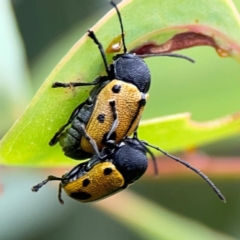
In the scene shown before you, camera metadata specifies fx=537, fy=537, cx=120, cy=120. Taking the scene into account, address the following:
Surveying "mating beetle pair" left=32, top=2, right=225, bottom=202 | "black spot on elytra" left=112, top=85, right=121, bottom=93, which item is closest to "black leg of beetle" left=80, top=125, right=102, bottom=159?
"mating beetle pair" left=32, top=2, right=225, bottom=202

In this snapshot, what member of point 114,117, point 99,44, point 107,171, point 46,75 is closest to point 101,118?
point 114,117

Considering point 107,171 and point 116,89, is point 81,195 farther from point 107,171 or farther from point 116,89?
point 116,89

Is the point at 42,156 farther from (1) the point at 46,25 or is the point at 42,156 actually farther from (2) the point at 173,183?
(2) the point at 173,183

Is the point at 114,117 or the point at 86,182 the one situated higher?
the point at 114,117

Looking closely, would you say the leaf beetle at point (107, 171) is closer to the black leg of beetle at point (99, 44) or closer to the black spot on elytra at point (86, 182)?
the black spot on elytra at point (86, 182)

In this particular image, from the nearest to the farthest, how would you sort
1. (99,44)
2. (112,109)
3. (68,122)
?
(99,44) → (68,122) → (112,109)

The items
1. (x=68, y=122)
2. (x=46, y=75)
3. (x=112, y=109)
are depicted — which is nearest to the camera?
(x=68, y=122)

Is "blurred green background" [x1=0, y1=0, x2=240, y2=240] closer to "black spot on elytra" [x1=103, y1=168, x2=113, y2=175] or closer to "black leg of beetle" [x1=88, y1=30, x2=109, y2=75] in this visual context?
"black spot on elytra" [x1=103, y1=168, x2=113, y2=175]
